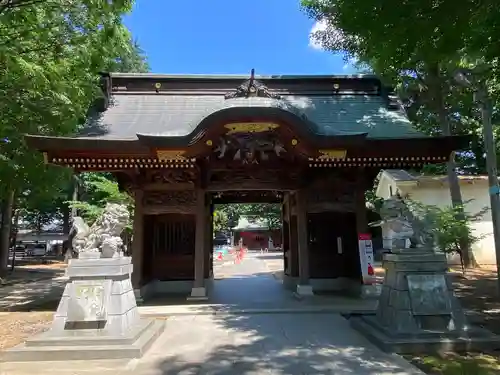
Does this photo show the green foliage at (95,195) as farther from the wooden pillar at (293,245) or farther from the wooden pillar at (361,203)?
the wooden pillar at (361,203)

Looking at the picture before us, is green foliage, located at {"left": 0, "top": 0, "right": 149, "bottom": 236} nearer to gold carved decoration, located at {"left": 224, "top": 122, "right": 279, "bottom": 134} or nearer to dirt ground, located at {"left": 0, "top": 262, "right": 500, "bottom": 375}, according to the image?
gold carved decoration, located at {"left": 224, "top": 122, "right": 279, "bottom": 134}

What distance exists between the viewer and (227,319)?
7414 mm

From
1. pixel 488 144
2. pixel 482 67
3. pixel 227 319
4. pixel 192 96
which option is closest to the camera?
pixel 227 319

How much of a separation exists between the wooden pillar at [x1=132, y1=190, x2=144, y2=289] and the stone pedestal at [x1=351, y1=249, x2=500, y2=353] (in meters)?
5.76

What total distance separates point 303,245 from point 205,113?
4.12 metres

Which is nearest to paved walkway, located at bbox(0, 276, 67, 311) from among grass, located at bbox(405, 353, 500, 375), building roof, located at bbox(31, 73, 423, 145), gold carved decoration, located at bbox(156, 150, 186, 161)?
building roof, located at bbox(31, 73, 423, 145)

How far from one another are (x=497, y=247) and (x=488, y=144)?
270cm

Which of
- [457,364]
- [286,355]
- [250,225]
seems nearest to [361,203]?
[457,364]

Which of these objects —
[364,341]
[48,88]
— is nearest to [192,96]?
[48,88]

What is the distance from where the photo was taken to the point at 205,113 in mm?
9148

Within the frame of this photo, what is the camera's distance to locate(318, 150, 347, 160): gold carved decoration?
27.8 feet

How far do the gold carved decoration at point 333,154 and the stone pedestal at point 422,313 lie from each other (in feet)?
10.5

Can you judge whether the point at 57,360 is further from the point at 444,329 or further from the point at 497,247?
the point at 497,247

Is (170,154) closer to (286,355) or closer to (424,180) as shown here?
(286,355)
